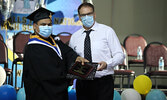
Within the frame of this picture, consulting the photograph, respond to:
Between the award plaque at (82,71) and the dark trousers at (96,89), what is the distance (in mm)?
173

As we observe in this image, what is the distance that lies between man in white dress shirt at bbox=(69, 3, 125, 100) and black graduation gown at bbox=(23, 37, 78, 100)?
34 cm

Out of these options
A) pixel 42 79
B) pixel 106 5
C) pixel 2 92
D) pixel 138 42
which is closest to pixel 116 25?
pixel 106 5

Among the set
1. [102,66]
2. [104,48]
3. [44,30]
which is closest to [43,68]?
[44,30]

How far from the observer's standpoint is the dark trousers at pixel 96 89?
2.91m

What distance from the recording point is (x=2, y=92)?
14.4ft

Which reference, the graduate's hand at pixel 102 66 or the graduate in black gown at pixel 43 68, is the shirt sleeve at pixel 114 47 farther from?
the graduate in black gown at pixel 43 68

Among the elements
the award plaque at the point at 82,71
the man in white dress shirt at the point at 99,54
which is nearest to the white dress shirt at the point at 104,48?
the man in white dress shirt at the point at 99,54

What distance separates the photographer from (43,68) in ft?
8.55

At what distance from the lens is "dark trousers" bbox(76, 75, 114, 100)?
291cm

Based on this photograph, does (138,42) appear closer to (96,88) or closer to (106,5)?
(106,5)

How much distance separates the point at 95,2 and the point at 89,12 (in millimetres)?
6634

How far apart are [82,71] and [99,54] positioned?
0.95 ft

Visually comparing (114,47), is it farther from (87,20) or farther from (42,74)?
(42,74)

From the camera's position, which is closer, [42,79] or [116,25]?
[42,79]
